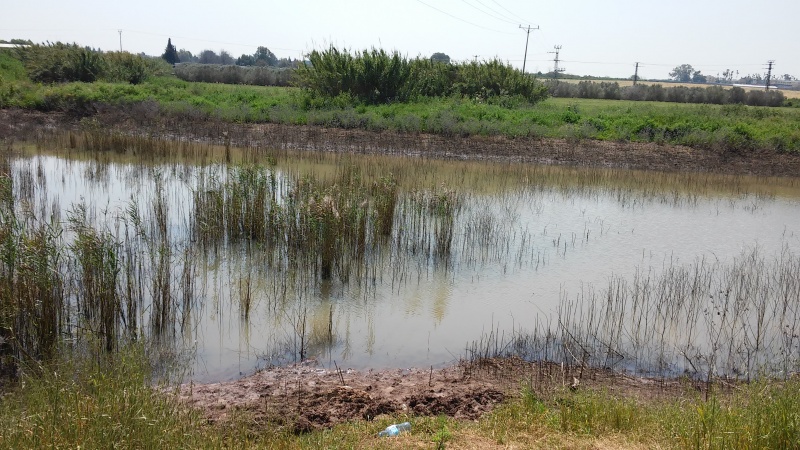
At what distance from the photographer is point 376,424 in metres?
4.93

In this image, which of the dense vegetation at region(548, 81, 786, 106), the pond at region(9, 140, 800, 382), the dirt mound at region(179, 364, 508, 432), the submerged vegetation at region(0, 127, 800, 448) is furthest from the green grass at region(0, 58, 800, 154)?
the dense vegetation at region(548, 81, 786, 106)

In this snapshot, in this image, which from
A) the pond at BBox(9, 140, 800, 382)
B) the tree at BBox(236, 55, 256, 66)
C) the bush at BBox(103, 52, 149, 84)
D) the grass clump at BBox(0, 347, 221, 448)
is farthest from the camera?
the tree at BBox(236, 55, 256, 66)

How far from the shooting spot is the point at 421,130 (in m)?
24.8

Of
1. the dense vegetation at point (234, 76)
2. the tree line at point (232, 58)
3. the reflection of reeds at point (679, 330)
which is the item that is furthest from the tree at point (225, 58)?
the reflection of reeds at point (679, 330)

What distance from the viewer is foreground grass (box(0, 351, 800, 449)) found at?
155 inches

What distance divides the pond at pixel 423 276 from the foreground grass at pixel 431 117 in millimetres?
10338

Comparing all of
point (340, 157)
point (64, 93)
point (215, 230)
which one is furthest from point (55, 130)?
point (215, 230)

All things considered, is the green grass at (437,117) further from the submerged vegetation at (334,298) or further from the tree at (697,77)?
the tree at (697,77)

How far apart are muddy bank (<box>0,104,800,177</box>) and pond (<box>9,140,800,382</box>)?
7.77 metres

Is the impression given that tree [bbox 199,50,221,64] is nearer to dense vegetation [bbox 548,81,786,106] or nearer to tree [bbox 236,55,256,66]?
tree [bbox 236,55,256,66]

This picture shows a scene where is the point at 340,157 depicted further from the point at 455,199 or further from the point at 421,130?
the point at 455,199

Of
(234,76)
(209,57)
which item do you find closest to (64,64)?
(234,76)

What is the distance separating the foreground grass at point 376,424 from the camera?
3.94m

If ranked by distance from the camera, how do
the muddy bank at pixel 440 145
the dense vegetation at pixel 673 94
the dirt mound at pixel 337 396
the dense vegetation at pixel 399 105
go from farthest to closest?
the dense vegetation at pixel 673 94 → the dense vegetation at pixel 399 105 → the muddy bank at pixel 440 145 → the dirt mound at pixel 337 396
